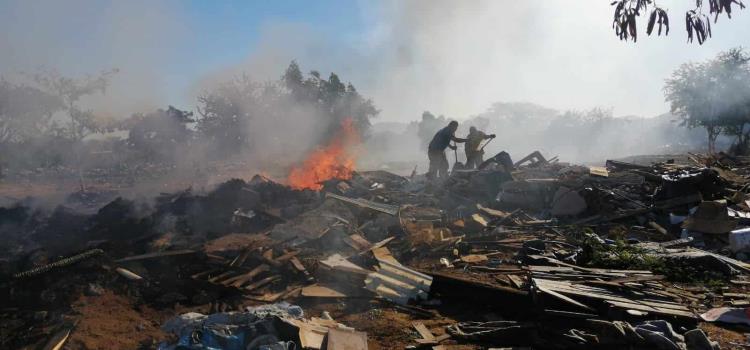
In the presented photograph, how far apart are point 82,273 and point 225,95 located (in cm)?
2265

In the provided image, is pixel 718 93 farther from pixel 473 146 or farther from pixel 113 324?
pixel 113 324

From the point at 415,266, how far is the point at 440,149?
7.26m

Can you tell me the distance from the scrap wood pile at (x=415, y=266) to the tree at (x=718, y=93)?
1665cm

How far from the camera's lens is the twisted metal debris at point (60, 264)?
6.41 m

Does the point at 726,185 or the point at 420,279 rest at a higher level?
the point at 726,185

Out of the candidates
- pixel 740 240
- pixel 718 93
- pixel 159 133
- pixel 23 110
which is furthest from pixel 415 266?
pixel 718 93

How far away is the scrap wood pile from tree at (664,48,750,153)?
54.6 ft

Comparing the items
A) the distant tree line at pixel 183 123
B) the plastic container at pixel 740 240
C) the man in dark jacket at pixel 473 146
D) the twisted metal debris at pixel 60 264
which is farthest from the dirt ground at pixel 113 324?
the distant tree line at pixel 183 123

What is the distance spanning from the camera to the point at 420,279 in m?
6.29

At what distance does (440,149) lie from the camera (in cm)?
1412

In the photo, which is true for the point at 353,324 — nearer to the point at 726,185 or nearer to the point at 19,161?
the point at 726,185

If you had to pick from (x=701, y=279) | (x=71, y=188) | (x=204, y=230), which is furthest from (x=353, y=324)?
(x=71, y=188)

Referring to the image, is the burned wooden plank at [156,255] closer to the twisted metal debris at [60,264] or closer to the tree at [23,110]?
the twisted metal debris at [60,264]

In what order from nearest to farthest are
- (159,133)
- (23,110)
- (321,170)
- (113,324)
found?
(113,324)
(321,170)
(23,110)
(159,133)
